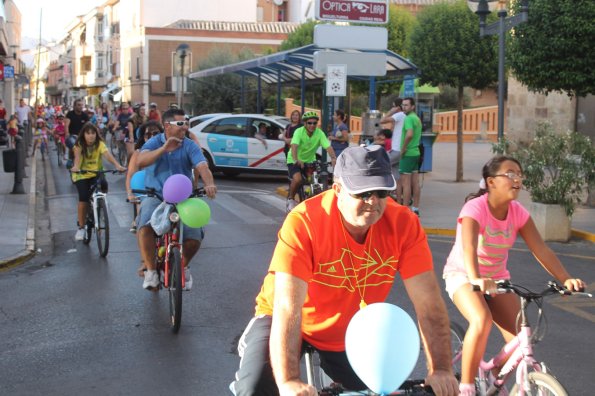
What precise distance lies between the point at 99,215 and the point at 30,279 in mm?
1594

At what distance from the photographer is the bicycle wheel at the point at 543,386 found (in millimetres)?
3992

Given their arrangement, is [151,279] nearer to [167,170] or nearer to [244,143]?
[167,170]

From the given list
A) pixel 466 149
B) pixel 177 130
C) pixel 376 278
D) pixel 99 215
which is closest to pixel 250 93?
pixel 466 149

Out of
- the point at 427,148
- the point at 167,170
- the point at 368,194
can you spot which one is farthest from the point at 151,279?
the point at 427,148

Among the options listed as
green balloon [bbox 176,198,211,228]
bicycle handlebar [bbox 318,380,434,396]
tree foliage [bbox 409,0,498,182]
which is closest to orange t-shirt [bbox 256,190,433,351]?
bicycle handlebar [bbox 318,380,434,396]

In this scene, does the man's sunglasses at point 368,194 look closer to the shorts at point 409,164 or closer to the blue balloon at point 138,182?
the blue balloon at point 138,182

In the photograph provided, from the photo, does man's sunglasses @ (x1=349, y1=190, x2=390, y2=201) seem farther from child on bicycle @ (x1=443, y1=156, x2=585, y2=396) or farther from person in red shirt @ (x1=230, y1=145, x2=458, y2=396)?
child on bicycle @ (x1=443, y1=156, x2=585, y2=396)

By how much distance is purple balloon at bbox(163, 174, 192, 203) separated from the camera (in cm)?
723

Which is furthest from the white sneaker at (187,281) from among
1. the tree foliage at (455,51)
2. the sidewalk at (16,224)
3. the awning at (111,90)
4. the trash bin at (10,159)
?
the awning at (111,90)

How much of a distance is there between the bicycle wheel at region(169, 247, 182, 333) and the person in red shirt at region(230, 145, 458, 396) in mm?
3455

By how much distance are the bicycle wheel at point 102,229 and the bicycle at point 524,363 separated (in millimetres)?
6531

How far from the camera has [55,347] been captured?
6.61 m

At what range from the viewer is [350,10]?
1666cm

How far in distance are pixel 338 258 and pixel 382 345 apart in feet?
2.30
